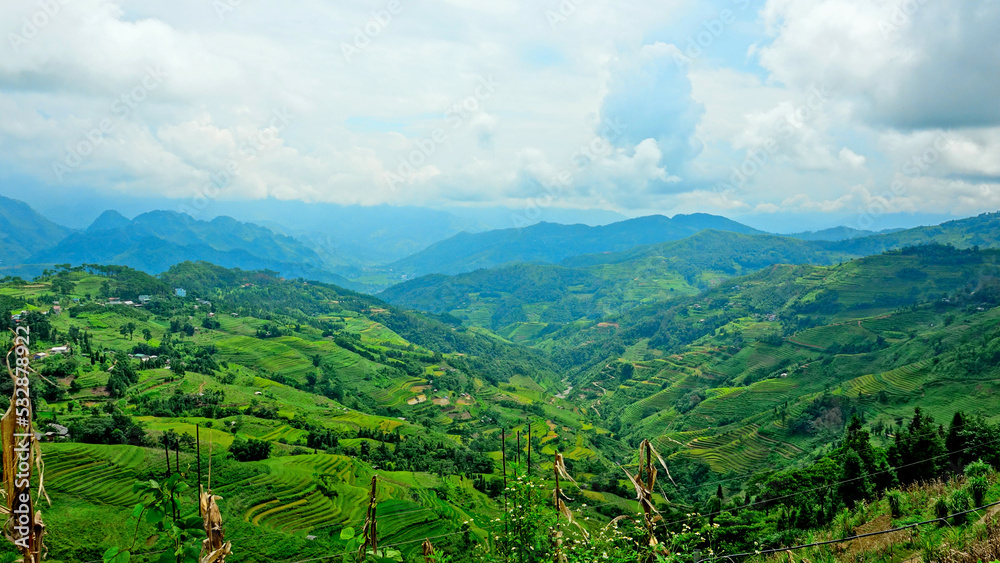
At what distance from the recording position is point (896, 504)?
1595 centimetres

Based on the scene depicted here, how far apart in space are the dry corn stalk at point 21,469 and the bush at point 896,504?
20.4 meters

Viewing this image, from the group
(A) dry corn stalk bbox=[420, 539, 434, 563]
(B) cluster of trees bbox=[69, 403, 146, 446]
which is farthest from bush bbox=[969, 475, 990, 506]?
(B) cluster of trees bbox=[69, 403, 146, 446]

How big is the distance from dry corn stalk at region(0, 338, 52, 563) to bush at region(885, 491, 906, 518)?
20.4 metres

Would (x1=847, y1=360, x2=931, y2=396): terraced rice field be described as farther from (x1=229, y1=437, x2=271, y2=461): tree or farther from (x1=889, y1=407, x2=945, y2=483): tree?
(x1=229, y1=437, x2=271, y2=461): tree

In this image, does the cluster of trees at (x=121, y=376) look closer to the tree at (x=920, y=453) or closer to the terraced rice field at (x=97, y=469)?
the terraced rice field at (x=97, y=469)

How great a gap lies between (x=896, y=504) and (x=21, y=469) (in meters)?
21.9

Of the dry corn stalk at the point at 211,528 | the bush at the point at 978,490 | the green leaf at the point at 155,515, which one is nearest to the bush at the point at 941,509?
the bush at the point at 978,490

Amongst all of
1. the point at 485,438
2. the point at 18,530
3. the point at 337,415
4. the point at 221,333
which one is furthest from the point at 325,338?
the point at 18,530

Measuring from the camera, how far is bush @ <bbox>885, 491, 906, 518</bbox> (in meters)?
15.2

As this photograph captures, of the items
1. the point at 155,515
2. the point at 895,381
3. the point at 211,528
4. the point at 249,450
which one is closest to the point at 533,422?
the point at 249,450

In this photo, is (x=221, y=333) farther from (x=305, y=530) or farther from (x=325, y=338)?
(x=305, y=530)

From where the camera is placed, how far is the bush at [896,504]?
15.2 metres

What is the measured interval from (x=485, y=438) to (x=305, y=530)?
138ft

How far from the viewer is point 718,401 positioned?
8356cm
